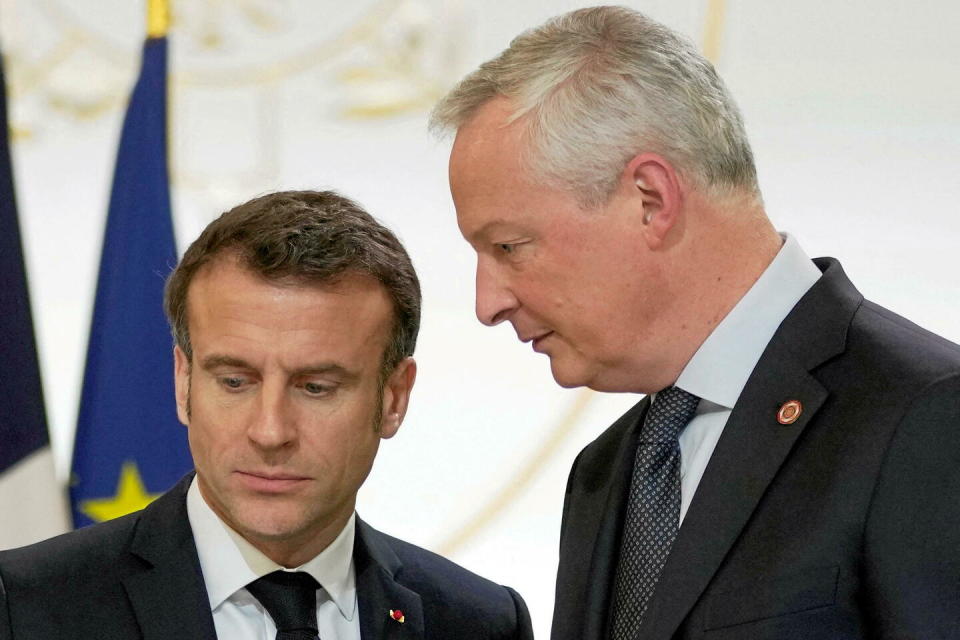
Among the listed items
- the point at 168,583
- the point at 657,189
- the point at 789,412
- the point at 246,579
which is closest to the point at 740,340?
the point at 789,412

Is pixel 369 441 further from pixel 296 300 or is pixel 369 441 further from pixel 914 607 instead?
pixel 914 607

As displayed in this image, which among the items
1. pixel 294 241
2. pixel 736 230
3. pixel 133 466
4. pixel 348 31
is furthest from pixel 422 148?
pixel 736 230

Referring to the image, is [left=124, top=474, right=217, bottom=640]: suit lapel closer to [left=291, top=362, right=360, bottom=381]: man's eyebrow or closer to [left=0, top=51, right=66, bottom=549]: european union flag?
[left=291, top=362, right=360, bottom=381]: man's eyebrow

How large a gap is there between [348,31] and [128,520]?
103 inches

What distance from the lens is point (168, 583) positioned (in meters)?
2.30

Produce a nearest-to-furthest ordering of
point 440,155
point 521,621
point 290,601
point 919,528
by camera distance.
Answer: point 919,528
point 290,601
point 521,621
point 440,155

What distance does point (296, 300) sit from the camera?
235 cm

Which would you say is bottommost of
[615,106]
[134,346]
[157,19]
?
[134,346]

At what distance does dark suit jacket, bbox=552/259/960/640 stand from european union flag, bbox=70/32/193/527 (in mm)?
2040

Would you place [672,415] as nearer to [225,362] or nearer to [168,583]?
[225,362]

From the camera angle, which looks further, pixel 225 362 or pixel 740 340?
pixel 225 362

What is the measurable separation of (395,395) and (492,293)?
409mm

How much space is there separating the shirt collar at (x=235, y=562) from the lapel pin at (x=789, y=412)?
2.78ft

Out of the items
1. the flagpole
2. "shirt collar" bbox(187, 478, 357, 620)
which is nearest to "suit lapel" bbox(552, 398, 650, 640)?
"shirt collar" bbox(187, 478, 357, 620)
